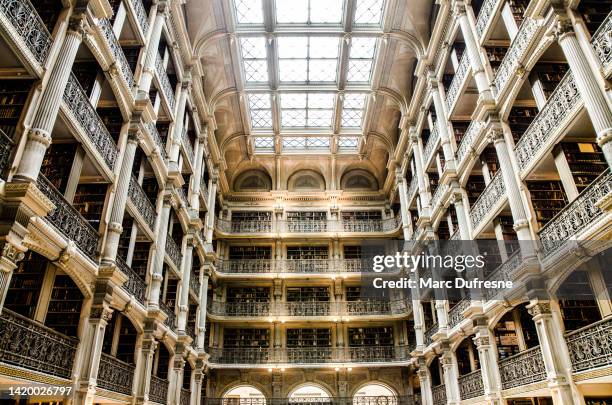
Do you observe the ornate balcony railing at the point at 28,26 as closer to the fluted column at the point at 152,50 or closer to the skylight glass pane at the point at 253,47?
the fluted column at the point at 152,50

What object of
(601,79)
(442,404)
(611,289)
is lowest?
(442,404)

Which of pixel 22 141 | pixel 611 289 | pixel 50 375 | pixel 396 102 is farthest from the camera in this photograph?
pixel 396 102

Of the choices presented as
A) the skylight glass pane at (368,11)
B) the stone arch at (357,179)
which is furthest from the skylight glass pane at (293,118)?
the skylight glass pane at (368,11)

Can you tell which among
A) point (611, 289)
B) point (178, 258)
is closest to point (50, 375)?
point (178, 258)

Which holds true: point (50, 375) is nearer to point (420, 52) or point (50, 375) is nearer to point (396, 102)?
point (420, 52)

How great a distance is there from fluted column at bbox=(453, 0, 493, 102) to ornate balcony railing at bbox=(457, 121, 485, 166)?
2.64ft

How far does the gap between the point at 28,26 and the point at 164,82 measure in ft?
23.2

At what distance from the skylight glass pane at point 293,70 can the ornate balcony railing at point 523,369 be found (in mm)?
12900

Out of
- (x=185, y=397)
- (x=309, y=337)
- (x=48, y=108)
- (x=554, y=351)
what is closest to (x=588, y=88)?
(x=554, y=351)

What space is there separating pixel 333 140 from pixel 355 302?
7798 mm

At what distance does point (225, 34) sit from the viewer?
53.0 ft

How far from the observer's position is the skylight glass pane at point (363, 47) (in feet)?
56.2

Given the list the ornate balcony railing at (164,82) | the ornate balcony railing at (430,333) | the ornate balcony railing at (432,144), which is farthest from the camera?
the ornate balcony railing at (430,333)

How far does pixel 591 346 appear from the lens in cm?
745
